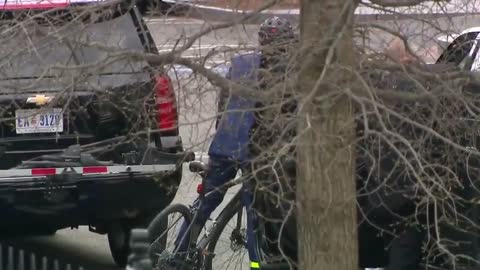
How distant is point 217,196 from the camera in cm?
583

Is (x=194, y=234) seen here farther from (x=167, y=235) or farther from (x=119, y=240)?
(x=119, y=240)

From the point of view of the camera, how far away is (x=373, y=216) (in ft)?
17.0

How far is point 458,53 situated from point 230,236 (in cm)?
194

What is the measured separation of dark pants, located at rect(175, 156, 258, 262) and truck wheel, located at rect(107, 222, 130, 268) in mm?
2295

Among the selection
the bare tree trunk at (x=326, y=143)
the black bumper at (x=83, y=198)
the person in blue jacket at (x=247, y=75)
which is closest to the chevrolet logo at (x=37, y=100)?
the black bumper at (x=83, y=198)

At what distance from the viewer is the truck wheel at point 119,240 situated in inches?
322

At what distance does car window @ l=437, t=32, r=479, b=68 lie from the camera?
4.33 m

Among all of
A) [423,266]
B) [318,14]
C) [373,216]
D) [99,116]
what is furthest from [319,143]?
[99,116]

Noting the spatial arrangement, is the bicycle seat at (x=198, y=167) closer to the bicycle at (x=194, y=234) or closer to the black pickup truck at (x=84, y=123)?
the bicycle at (x=194, y=234)

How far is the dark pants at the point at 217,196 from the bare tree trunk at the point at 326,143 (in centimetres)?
129

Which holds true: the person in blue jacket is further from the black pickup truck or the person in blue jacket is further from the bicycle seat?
the bicycle seat

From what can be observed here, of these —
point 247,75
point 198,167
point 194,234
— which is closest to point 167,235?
point 194,234

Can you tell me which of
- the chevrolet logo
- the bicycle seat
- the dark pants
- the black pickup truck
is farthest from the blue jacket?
the chevrolet logo

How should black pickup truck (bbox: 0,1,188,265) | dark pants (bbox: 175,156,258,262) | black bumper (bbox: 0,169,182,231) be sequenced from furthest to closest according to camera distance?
black bumper (bbox: 0,169,182,231) → dark pants (bbox: 175,156,258,262) → black pickup truck (bbox: 0,1,188,265)
